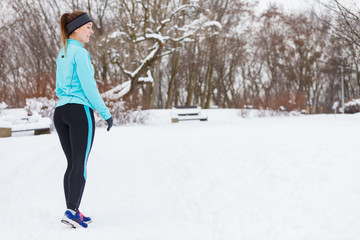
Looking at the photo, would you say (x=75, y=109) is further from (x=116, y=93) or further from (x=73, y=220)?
(x=116, y=93)

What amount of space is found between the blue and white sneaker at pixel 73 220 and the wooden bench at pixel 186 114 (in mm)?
10758

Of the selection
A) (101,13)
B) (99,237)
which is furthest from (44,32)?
(99,237)

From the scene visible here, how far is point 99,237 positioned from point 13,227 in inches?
39.2

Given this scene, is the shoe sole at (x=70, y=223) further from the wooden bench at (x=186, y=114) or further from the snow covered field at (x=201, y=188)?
the wooden bench at (x=186, y=114)

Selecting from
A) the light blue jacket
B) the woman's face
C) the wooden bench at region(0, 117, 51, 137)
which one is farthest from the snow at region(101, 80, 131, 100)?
the light blue jacket

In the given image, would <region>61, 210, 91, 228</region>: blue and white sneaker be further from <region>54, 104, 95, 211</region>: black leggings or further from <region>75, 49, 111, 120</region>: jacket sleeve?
<region>75, 49, 111, 120</region>: jacket sleeve

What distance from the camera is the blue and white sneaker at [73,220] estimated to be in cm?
317

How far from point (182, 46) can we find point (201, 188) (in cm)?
1642

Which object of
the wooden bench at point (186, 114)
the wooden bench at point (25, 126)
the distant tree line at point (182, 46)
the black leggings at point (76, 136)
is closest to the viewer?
the black leggings at point (76, 136)

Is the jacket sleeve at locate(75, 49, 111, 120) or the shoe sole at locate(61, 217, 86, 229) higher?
the jacket sleeve at locate(75, 49, 111, 120)

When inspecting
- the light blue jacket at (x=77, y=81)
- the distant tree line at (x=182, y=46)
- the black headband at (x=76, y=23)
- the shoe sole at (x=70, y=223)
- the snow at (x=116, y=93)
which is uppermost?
the distant tree line at (x=182, y=46)

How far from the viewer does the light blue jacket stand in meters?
3.15

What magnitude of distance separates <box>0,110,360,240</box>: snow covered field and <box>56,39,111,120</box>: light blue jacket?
1.19m

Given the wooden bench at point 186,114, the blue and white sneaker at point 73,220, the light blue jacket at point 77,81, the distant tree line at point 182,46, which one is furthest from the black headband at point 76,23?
the wooden bench at point 186,114
